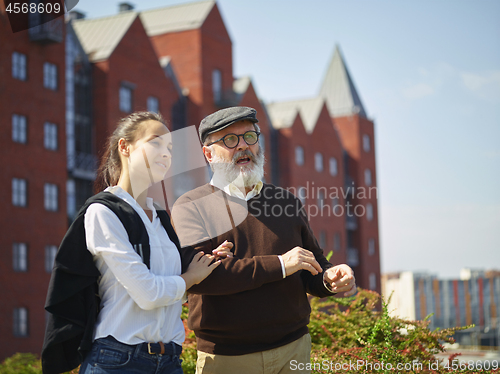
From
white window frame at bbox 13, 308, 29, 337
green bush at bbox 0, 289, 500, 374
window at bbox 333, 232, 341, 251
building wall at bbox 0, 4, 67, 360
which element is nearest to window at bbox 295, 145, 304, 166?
window at bbox 333, 232, 341, 251

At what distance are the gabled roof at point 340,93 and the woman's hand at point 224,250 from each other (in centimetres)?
4550

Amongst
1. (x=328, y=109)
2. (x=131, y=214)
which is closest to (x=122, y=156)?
(x=131, y=214)

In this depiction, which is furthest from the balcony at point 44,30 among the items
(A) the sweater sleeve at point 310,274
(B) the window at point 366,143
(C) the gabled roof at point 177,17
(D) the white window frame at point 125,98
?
(B) the window at point 366,143

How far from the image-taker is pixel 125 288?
2775 mm

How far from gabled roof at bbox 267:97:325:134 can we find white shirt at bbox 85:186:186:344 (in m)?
37.3

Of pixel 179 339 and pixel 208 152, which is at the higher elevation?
pixel 208 152

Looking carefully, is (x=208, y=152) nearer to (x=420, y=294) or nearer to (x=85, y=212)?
(x=85, y=212)

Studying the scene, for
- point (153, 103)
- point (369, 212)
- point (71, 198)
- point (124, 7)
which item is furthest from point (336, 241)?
point (71, 198)

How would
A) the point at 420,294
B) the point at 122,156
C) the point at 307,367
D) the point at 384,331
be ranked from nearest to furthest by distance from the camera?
1. the point at 122,156
2. the point at 307,367
3. the point at 384,331
4. the point at 420,294

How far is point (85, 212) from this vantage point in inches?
111

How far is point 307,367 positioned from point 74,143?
24.8 metres

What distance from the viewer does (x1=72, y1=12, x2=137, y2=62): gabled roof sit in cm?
2847

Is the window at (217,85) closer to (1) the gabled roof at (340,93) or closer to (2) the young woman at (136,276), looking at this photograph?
(1) the gabled roof at (340,93)

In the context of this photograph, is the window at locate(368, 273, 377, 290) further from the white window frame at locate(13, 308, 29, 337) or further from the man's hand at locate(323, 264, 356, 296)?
the man's hand at locate(323, 264, 356, 296)
